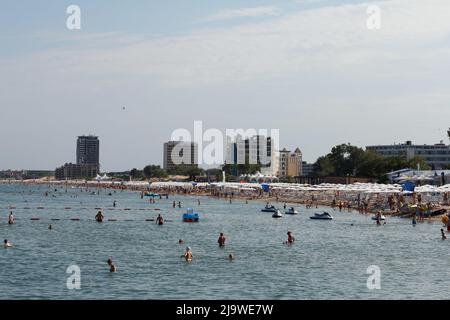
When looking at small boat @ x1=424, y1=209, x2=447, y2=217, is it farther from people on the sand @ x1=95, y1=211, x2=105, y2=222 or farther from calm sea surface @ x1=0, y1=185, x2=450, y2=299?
people on the sand @ x1=95, y1=211, x2=105, y2=222

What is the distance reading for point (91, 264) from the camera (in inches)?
1927

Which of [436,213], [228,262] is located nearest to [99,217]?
[436,213]

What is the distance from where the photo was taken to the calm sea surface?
38250 millimetres

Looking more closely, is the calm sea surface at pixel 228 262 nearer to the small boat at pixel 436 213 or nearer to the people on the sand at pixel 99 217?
the people on the sand at pixel 99 217

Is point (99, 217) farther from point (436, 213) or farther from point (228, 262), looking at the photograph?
point (228, 262)

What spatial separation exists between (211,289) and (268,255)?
16.3 m

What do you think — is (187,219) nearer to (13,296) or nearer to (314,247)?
(314,247)

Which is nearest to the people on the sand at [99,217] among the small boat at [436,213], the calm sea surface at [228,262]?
the calm sea surface at [228,262]

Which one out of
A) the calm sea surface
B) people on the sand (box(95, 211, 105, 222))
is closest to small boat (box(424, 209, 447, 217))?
the calm sea surface

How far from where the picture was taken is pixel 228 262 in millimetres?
50031
